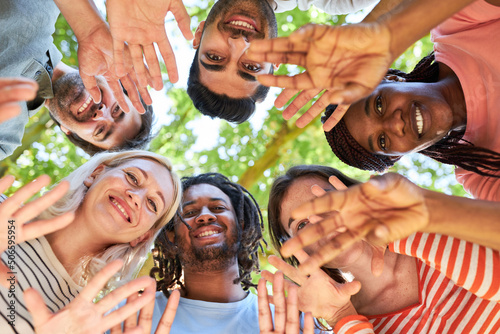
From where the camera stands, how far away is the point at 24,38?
2.76 meters

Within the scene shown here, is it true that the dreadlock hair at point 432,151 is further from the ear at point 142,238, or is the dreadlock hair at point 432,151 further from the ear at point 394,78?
the ear at point 142,238

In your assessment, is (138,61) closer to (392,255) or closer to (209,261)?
(209,261)

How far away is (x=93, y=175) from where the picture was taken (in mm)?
3154

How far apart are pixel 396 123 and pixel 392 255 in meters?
0.84

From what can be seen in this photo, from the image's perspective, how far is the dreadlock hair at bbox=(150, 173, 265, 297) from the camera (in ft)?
11.6

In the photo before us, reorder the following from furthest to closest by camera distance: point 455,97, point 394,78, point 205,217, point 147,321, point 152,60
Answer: point 205,217, point 394,78, point 455,97, point 152,60, point 147,321

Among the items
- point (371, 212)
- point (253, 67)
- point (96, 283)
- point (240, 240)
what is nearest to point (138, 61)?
point (253, 67)

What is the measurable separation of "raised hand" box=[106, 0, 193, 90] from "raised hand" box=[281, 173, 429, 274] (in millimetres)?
1353

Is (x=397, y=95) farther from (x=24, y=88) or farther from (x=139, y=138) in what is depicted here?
(x=139, y=138)

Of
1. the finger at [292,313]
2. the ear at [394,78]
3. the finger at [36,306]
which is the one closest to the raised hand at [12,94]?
the finger at [36,306]

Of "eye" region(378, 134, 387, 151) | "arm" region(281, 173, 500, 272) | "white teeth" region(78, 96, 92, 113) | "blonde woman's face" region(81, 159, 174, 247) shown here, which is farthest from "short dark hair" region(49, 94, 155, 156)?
"arm" region(281, 173, 500, 272)

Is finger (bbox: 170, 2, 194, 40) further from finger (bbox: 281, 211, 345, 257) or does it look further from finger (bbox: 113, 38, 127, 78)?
finger (bbox: 281, 211, 345, 257)

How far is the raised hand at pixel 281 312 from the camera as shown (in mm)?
2270

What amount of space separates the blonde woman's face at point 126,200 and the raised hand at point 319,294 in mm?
950
